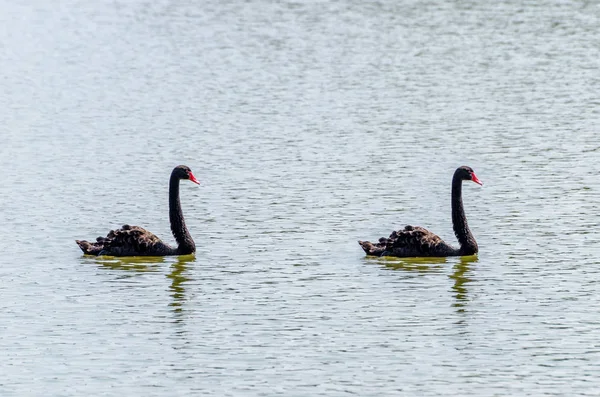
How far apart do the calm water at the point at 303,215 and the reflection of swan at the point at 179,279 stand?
0.05 m

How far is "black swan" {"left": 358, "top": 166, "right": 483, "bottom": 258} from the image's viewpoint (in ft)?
60.2

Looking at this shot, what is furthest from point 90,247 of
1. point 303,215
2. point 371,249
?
point 303,215

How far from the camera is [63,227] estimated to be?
20734 mm

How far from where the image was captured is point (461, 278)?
17516 millimetres

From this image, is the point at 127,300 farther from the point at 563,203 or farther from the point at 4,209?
the point at 563,203

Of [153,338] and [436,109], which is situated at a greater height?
[436,109]

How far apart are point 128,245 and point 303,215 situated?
Result: 3.35 metres

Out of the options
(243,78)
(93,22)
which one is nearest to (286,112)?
(243,78)

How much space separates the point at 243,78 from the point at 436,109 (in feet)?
24.5

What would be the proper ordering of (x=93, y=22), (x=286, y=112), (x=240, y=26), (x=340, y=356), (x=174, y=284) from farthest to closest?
(x=93, y=22), (x=240, y=26), (x=286, y=112), (x=174, y=284), (x=340, y=356)

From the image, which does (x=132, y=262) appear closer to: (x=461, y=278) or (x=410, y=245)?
(x=410, y=245)

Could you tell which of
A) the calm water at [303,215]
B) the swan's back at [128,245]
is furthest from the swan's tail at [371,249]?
the swan's back at [128,245]

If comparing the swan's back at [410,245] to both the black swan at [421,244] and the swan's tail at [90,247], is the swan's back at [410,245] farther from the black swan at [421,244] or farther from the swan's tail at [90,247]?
the swan's tail at [90,247]

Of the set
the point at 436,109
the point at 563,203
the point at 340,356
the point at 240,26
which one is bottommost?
the point at 340,356
